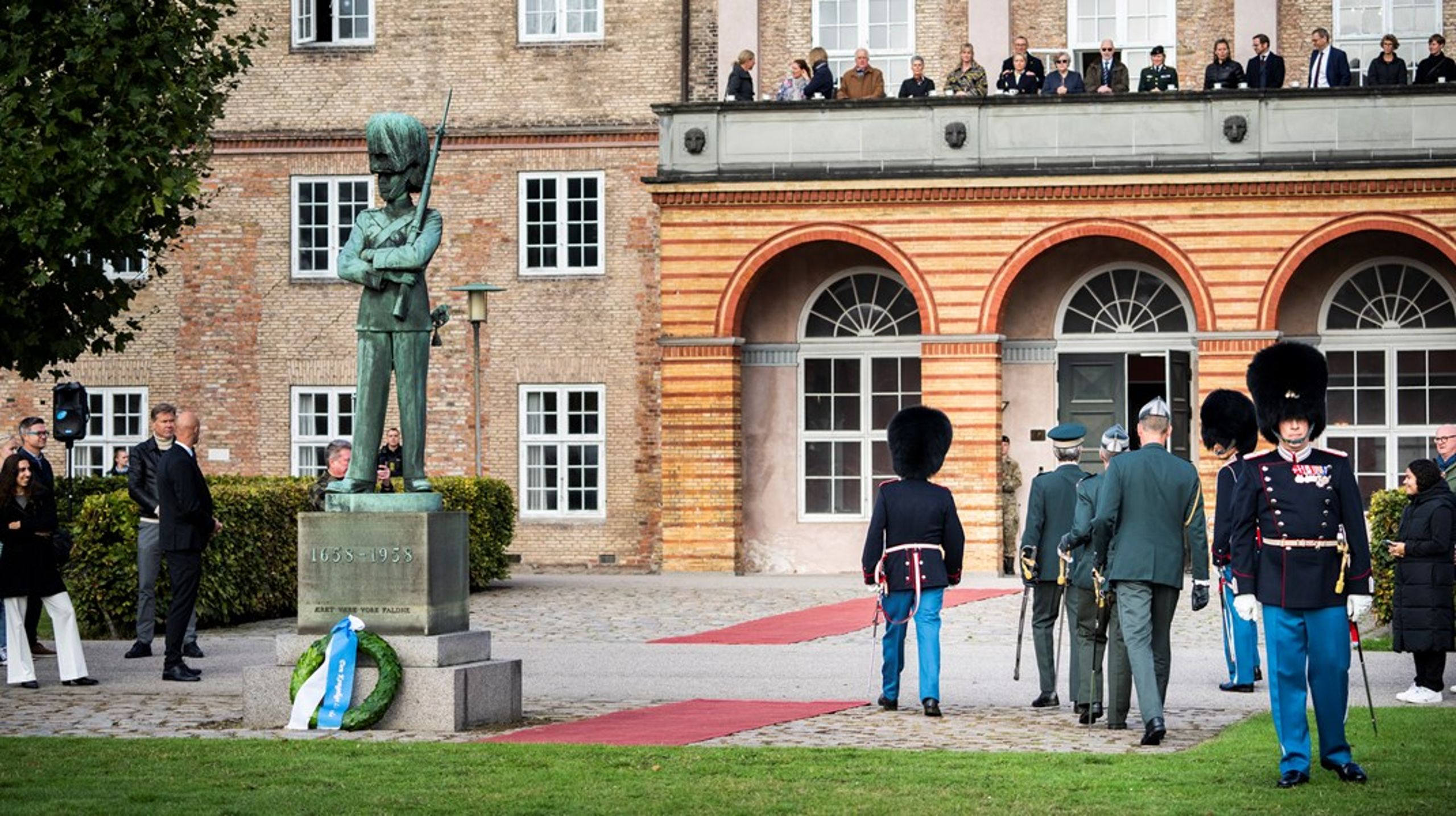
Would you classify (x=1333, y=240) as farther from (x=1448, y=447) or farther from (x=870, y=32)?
(x=1448, y=447)

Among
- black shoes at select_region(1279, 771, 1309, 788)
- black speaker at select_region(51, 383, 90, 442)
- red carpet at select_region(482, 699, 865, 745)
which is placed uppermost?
black speaker at select_region(51, 383, 90, 442)

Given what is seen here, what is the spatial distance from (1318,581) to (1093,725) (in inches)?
123

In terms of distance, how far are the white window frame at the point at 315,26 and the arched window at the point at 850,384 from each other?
8.58 meters

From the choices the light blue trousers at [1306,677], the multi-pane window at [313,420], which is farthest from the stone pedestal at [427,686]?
the multi-pane window at [313,420]

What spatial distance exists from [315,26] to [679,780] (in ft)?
85.2

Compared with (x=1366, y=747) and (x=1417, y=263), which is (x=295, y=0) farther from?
(x=1366, y=747)

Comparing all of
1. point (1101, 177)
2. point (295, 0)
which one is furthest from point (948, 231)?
point (295, 0)

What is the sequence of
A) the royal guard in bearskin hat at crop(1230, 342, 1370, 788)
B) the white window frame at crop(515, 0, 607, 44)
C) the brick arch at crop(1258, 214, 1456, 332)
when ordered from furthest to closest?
the white window frame at crop(515, 0, 607, 44) → the brick arch at crop(1258, 214, 1456, 332) → the royal guard in bearskin hat at crop(1230, 342, 1370, 788)

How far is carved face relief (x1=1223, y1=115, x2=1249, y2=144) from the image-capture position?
3041 centimetres

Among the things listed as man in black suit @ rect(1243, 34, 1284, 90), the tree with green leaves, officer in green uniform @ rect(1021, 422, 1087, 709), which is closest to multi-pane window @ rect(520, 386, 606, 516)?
the tree with green leaves

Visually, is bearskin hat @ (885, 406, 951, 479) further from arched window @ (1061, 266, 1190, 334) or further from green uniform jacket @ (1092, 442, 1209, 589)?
arched window @ (1061, 266, 1190, 334)

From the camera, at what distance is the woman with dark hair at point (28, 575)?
18141 millimetres

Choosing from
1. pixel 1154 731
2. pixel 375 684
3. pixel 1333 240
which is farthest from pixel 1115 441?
pixel 1333 240

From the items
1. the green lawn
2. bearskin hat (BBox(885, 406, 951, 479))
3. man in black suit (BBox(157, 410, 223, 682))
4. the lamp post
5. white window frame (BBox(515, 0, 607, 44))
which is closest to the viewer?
the green lawn
